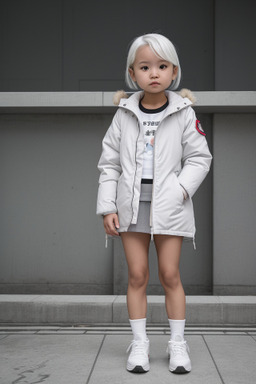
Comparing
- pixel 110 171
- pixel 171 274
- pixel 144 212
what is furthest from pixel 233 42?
pixel 171 274

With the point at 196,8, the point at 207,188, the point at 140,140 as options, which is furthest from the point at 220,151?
the point at 140,140

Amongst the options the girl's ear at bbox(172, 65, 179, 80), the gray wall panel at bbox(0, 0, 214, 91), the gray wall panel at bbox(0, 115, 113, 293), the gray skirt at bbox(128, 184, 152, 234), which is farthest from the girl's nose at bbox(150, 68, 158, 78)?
the gray wall panel at bbox(0, 0, 214, 91)

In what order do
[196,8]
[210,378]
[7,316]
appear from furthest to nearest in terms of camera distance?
[196,8] → [7,316] → [210,378]

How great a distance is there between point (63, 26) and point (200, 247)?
2.93 metres

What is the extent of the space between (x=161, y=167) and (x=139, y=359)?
1.08m

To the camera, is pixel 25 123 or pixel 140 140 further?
pixel 25 123

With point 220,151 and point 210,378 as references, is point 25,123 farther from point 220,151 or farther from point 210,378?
point 210,378

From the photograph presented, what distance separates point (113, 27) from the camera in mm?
5996

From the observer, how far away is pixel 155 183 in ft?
A: 9.87

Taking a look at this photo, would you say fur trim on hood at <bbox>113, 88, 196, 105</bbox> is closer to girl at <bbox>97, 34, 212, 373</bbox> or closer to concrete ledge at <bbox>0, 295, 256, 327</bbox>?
girl at <bbox>97, 34, 212, 373</bbox>

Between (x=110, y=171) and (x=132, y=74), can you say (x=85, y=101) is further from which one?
(x=110, y=171)

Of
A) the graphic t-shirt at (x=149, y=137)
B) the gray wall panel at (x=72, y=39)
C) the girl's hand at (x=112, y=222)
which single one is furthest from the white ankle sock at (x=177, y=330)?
the gray wall panel at (x=72, y=39)

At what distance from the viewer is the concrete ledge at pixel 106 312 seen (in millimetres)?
4473

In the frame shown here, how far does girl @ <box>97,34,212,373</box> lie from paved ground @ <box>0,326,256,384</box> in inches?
6.8
